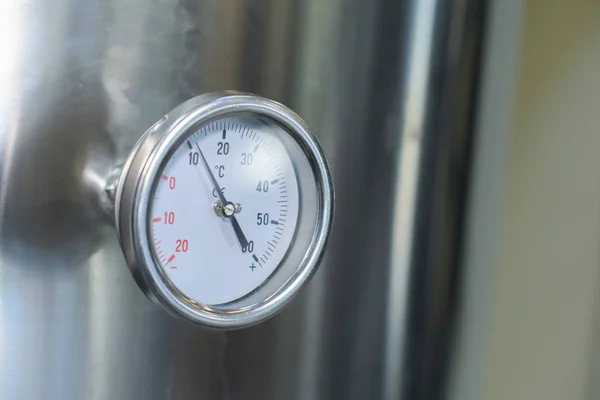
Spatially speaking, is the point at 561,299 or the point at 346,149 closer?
the point at 346,149

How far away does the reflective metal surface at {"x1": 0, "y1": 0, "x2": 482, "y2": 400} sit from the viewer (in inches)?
Result: 18.8

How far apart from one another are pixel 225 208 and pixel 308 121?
5.1 inches

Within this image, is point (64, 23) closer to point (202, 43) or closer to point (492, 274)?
point (202, 43)

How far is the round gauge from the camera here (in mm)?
443

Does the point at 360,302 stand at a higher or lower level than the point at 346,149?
lower

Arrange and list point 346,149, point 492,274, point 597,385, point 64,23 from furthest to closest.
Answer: point 597,385 < point 492,274 < point 346,149 < point 64,23

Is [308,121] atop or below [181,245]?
atop

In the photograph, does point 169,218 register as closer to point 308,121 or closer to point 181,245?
point 181,245

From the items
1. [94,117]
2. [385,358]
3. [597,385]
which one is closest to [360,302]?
[385,358]

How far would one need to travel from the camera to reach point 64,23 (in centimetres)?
47

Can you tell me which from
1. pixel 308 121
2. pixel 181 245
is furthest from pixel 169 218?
pixel 308 121

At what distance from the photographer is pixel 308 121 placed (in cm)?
58

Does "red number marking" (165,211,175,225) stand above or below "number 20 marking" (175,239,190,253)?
above

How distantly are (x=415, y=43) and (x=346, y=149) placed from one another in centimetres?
12
